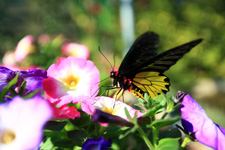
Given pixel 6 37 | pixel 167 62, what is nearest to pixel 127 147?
pixel 167 62

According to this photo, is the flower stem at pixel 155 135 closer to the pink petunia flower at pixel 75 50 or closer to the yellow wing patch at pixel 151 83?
the yellow wing patch at pixel 151 83

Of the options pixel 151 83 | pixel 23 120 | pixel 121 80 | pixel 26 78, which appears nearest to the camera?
pixel 23 120

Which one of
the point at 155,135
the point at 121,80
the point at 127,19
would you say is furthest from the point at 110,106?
the point at 127,19

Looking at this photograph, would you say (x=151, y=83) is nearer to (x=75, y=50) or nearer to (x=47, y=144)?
(x=75, y=50)

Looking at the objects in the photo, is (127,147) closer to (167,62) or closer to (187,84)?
(167,62)

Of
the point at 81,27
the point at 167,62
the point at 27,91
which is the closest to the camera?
the point at 27,91

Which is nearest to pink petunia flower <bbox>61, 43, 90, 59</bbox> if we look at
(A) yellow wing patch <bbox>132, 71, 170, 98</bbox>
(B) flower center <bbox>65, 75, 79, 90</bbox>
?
(A) yellow wing patch <bbox>132, 71, 170, 98</bbox>
